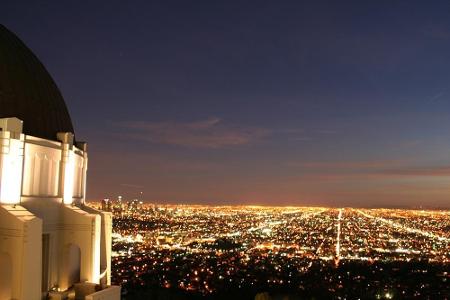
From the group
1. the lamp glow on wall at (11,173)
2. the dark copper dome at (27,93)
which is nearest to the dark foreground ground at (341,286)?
the dark copper dome at (27,93)

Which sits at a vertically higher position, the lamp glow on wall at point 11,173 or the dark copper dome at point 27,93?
the dark copper dome at point 27,93

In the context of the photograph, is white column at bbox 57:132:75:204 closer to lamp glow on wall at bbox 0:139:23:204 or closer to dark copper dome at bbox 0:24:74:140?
dark copper dome at bbox 0:24:74:140

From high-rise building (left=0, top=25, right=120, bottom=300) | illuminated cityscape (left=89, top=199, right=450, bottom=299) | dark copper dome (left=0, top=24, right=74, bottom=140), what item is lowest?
illuminated cityscape (left=89, top=199, right=450, bottom=299)

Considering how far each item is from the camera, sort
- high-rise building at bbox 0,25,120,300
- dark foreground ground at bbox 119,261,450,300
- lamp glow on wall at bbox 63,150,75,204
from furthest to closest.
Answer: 1. dark foreground ground at bbox 119,261,450,300
2. lamp glow on wall at bbox 63,150,75,204
3. high-rise building at bbox 0,25,120,300

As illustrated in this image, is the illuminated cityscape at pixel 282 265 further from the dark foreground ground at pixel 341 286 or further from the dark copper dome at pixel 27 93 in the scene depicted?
the dark copper dome at pixel 27 93

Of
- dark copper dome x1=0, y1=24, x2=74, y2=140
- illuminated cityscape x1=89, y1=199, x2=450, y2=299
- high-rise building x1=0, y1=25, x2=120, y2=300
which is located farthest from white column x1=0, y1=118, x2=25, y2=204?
illuminated cityscape x1=89, y1=199, x2=450, y2=299

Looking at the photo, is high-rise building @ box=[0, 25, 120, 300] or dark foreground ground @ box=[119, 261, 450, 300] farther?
dark foreground ground @ box=[119, 261, 450, 300]

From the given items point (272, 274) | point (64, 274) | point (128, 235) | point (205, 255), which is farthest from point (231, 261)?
point (64, 274)

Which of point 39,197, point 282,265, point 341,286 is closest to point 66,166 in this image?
point 39,197
